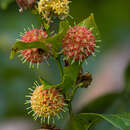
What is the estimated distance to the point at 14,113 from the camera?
4.69 m

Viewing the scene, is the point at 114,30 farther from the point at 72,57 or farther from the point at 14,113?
the point at 72,57

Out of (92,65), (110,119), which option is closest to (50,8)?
(110,119)

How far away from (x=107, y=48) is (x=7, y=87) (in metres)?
1.47

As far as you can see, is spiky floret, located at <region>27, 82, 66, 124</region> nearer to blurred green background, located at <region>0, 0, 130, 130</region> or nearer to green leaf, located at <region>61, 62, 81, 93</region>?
green leaf, located at <region>61, 62, 81, 93</region>

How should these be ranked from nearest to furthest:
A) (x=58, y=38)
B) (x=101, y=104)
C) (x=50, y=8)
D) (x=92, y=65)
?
(x=58, y=38)
(x=50, y=8)
(x=101, y=104)
(x=92, y=65)

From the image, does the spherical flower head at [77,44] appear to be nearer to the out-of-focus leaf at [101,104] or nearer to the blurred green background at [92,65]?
the out-of-focus leaf at [101,104]

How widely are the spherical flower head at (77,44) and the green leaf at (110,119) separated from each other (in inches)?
15.3

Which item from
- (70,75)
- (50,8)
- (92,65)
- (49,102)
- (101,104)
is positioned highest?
(50,8)

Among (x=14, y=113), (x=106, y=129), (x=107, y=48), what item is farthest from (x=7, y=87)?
(x=106, y=129)

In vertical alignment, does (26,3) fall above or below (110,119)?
above

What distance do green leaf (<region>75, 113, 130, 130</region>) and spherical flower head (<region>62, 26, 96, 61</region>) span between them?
0.39 meters

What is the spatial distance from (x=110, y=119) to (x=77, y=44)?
1.64 ft

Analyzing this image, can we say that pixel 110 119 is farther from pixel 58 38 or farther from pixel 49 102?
pixel 58 38

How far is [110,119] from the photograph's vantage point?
213cm
